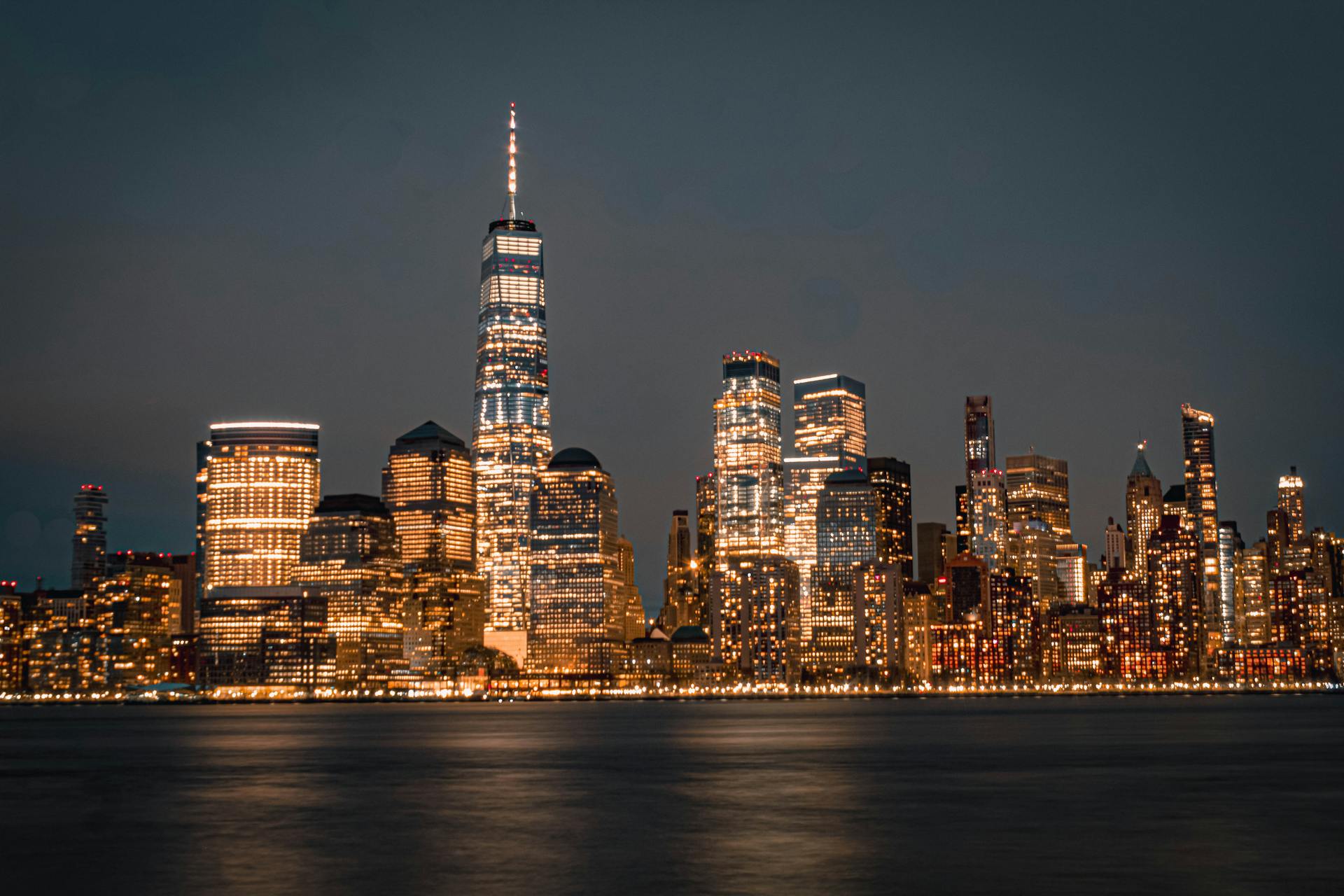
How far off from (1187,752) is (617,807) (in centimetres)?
6196

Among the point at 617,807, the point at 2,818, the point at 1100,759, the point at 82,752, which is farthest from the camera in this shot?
the point at 82,752

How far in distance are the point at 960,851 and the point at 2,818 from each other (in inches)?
1700

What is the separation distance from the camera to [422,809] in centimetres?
7912

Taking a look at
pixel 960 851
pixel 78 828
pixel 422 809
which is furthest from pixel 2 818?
pixel 960 851

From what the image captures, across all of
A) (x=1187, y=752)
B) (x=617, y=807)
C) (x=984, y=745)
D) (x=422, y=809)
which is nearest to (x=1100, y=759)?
(x=1187, y=752)

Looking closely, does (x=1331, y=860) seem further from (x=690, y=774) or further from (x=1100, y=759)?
(x=1100, y=759)

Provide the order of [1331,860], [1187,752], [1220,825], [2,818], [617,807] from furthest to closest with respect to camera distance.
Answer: [1187,752]
[617,807]
[2,818]
[1220,825]
[1331,860]

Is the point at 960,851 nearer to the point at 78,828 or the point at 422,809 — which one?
the point at 422,809

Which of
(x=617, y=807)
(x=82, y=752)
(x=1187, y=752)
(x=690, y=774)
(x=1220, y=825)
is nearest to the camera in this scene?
(x=1220, y=825)

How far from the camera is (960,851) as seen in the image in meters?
59.7

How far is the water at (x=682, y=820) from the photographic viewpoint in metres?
53.9

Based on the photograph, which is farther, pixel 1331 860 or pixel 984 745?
pixel 984 745

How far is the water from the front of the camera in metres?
53.9

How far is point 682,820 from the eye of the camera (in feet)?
241
